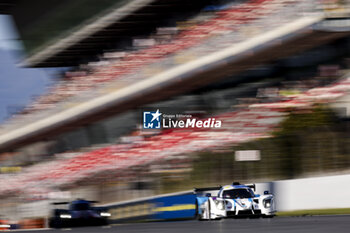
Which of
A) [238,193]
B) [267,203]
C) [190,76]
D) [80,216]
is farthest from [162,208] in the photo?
[190,76]

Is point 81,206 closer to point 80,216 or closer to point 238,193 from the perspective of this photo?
point 80,216

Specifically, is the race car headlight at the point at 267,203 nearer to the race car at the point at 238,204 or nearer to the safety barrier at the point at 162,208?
the race car at the point at 238,204

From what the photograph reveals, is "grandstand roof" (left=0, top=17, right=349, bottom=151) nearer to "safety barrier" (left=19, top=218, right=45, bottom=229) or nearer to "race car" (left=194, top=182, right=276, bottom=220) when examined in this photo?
"safety barrier" (left=19, top=218, right=45, bottom=229)

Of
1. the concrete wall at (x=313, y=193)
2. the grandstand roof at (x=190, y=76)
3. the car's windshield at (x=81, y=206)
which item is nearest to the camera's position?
the concrete wall at (x=313, y=193)

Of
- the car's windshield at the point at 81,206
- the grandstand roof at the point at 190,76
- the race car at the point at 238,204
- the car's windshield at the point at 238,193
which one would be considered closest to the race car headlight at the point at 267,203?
the race car at the point at 238,204

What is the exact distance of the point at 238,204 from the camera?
11.1 m

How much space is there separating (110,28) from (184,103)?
461cm

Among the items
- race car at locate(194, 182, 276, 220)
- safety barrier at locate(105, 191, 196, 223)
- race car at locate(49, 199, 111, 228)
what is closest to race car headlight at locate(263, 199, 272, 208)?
race car at locate(194, 182, 276, 220)

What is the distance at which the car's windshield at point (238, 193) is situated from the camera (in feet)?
36.5

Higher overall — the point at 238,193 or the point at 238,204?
the point at 238,193

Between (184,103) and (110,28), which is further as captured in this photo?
(110,28)

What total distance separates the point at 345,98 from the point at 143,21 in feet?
27.7

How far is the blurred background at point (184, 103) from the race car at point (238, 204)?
198 cm

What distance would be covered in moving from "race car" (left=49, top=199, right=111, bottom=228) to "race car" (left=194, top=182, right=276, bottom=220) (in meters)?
2.94
